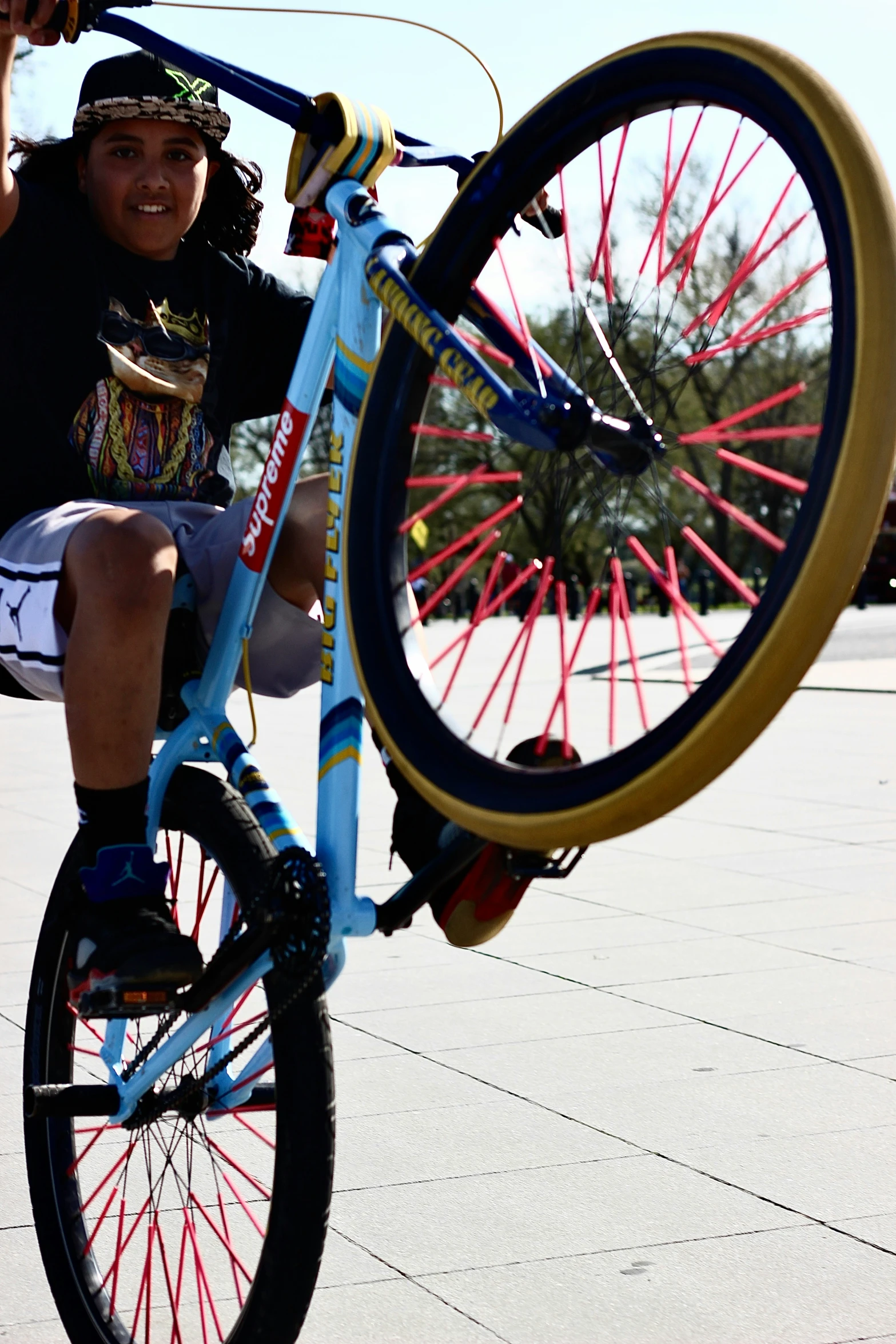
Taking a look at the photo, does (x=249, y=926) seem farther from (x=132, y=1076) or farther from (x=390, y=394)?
(x=390, y=394)

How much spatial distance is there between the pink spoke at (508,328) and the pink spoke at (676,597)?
0.23 meters

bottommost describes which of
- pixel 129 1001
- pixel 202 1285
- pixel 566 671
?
pixel 202 1285

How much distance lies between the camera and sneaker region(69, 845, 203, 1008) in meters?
2.31

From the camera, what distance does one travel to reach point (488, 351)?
211cm

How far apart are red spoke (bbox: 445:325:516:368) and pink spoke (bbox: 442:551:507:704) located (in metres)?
0.23

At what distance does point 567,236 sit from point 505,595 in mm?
488

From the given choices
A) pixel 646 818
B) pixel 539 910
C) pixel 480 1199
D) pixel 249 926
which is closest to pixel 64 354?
pixel 249 926

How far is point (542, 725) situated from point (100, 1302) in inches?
51.0

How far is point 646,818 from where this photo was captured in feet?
5.57

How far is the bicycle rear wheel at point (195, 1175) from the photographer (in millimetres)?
2270

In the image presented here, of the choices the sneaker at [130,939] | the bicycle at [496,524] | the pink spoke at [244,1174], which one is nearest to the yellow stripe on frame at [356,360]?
the bicycle at [496,524]

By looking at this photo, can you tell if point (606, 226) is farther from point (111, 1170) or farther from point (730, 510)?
point (111, 1170)

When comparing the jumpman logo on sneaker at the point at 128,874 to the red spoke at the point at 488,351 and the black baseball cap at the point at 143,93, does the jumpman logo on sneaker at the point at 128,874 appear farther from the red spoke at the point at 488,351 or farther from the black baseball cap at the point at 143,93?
the black baseball cap at the point at 143,93

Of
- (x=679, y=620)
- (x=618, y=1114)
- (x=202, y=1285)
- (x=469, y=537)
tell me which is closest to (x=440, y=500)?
(x=469, y=537)
